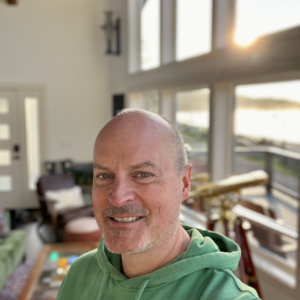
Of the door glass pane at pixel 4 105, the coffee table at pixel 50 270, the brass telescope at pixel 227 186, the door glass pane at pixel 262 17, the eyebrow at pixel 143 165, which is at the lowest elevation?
the coffee table at pixel 50 270

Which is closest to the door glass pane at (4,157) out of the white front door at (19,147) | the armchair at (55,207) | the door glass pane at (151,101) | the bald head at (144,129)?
the white front door at (19,147)

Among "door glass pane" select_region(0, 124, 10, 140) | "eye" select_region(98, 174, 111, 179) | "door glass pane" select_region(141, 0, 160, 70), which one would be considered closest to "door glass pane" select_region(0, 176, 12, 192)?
"door glass pane" select_region(0, 124, 10, 140)

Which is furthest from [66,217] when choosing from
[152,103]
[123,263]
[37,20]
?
[123,263]

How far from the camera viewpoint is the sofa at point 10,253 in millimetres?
3156

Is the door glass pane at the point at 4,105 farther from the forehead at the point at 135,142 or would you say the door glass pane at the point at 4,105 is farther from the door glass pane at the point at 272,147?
the forehead at the point at 135,142

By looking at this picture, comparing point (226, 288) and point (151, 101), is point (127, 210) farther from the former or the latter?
point (151, 101)

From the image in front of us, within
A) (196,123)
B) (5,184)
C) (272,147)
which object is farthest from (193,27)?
(5,184)

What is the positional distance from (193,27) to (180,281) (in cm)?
313

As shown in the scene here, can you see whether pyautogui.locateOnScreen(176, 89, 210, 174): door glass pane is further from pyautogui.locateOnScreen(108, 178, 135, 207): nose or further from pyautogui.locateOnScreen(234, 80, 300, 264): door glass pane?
pyautogui.locateOnScreen(108, 178, 135, 207): nose

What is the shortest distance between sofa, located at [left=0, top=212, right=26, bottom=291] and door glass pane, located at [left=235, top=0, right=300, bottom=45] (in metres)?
2.90

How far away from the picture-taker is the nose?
66 centimetres

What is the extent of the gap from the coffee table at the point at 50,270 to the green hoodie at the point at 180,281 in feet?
6.95

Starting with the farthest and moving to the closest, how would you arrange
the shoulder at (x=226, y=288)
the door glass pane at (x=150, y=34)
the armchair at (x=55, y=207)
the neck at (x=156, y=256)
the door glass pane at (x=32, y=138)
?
1. the door glass pane at (x=32, y=138)
2. the armchair at (x=55, y=207)
3. the door glass pane at (x=150, y=34)
4. the neck at (x=156, y=256)
5. the shoulder at (x=226, y=288)

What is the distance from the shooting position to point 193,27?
Result: 134 inches
